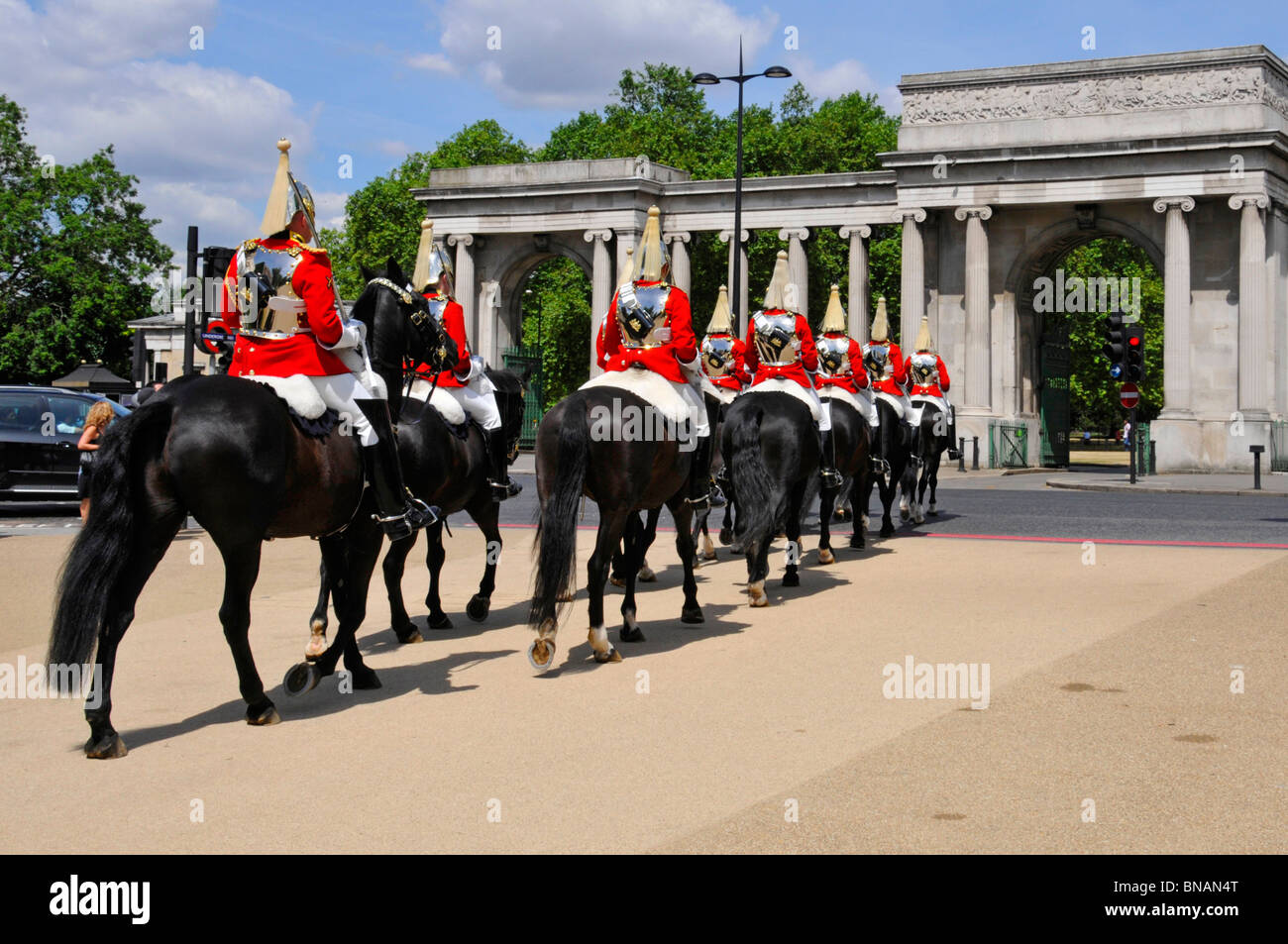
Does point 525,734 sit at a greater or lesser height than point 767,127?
lesser

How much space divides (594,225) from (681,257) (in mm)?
4047

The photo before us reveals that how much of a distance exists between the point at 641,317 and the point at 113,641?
16.3 ft

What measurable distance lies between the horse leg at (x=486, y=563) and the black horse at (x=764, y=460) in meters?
2.21

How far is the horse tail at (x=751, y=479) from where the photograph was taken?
13.1 meters

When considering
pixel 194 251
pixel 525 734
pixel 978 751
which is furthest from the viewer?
pixel 194 251

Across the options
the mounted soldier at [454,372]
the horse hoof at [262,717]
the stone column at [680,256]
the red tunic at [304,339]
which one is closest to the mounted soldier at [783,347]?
the mounted soldier at [454,372]

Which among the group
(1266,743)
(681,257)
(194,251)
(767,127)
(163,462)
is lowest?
(1266,743)

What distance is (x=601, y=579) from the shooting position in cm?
1022

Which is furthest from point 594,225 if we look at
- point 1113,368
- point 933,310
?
point 1113,368

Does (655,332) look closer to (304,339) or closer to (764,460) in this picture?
(764,460)

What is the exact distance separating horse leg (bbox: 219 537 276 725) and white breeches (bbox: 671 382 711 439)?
4115mm

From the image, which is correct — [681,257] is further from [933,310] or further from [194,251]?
[194,251]

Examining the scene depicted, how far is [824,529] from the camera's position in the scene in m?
16.6

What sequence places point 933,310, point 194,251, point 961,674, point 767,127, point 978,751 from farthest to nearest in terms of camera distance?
point 767,127
point 933,310
point 194,251
point 961,674
point 978,751
